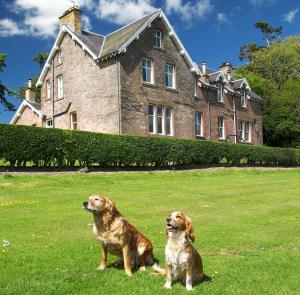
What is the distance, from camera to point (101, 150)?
88.4ft

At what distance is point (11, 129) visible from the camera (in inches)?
926

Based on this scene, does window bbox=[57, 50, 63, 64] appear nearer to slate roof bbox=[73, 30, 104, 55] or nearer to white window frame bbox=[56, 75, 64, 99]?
white window frame bbox=[56, 75, 64, 99]

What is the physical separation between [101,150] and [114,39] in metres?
15.4

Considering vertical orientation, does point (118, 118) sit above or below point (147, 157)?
above

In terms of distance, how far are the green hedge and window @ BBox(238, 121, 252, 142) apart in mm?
13543

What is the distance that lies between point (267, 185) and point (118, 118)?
14899 mm

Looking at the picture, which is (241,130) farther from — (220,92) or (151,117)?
(151,117)

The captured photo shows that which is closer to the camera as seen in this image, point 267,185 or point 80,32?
point 267,185

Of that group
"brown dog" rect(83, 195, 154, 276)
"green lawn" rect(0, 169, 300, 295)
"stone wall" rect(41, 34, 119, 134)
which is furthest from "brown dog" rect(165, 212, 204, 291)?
"stone wall" rect(41, 34, 119, 134)

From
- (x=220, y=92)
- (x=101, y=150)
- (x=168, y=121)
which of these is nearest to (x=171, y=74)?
(x=168, y=121)

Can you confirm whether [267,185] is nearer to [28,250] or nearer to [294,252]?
[294,252]

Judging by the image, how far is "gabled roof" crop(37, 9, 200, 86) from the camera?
35.9 m

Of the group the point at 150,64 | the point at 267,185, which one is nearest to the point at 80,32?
the point at 150,64

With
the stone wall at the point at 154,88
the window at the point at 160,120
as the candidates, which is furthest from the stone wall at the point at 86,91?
the window at the point at 160,120
